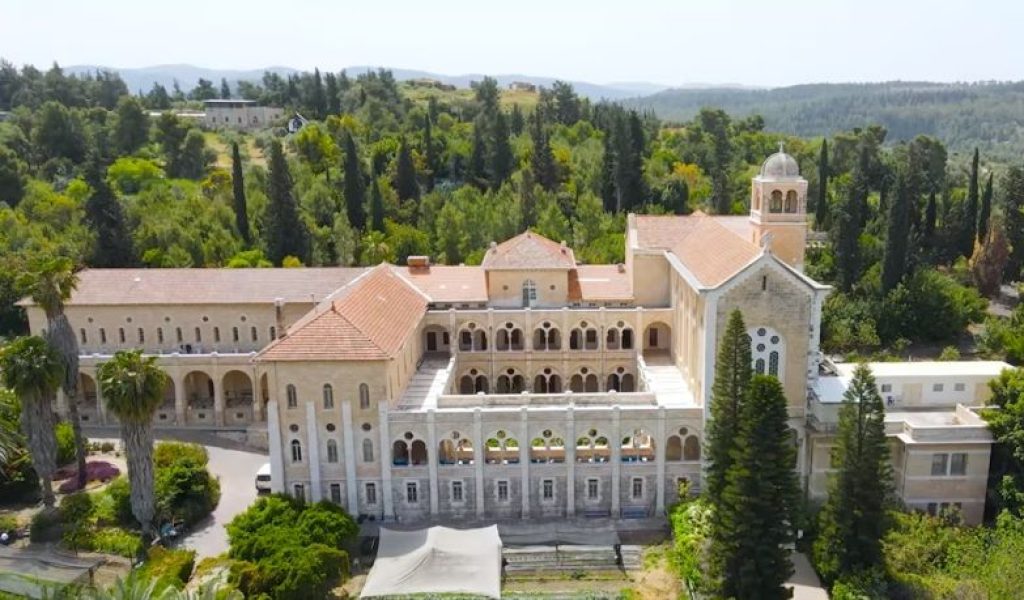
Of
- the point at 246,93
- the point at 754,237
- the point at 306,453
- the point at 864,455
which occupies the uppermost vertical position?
the point at 246,93

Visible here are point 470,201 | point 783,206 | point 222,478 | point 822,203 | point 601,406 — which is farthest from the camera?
point 470,201

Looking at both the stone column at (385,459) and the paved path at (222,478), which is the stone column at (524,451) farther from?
the paved path at (222,478)

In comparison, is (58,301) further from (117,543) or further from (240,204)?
(240,204)

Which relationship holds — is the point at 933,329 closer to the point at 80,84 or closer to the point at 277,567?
the point at 277,567

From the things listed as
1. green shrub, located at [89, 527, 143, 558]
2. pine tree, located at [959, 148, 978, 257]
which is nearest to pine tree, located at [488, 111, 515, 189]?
pine tree, located at [959, 148, 978, 257]

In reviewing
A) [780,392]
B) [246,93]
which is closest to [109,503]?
[780,392]

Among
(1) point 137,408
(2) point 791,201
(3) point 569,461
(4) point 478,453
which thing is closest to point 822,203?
(2) point 791,201
